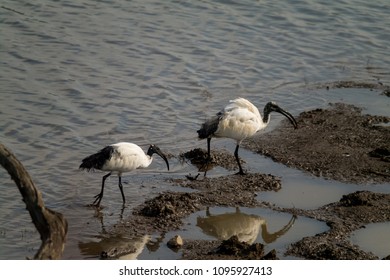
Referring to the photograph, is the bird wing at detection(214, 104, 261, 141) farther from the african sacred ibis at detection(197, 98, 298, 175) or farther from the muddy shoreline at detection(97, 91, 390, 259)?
the muddy shoreline at detection(97, 91, 390, 259)

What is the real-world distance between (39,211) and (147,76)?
10928 millimetres

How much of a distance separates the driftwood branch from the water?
342 cm

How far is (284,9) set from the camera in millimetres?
22828

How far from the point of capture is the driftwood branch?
652 centimetres

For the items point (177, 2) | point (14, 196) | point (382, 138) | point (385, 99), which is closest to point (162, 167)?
point (14, 196)

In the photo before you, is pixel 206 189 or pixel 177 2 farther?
pixel 177 2

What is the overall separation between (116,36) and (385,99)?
6.48m

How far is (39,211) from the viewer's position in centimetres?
654

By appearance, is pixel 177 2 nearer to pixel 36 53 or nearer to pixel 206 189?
pixel 36 53

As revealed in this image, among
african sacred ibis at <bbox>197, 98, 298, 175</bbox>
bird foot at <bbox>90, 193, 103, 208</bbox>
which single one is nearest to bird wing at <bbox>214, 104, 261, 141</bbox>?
african sacred ibis at <bbox>197, 98, 298, 175</bbox>

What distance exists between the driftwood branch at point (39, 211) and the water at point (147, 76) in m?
3.42

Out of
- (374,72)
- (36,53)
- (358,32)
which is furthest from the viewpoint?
(358,32)

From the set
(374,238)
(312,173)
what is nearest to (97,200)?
(312,173)

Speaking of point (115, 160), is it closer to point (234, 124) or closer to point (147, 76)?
point (234, 124)
